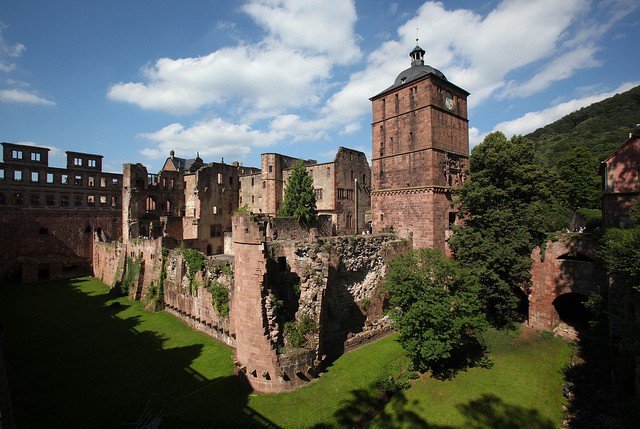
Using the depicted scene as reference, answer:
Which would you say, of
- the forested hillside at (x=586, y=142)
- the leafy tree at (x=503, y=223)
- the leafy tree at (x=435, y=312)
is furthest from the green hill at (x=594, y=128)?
the leafy tree at (x=435, y=312)

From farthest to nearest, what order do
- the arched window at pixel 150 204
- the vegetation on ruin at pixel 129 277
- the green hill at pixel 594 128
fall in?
the green hill at pixel 594 128 < the arched window at pixel 150 204 < the vegetation on ruin at pixel 129 277

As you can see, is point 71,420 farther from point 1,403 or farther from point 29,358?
point 29,358

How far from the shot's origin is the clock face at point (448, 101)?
24.5m

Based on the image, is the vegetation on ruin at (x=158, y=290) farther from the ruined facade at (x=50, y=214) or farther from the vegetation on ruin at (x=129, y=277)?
the ruined facade at (x=50, y=214)

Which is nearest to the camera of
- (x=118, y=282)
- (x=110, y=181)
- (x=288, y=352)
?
(x=288, y=352)

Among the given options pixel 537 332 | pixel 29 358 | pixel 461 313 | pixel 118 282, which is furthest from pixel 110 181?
pixel 537 332

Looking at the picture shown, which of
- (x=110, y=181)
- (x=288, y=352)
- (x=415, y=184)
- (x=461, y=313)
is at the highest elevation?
(x=110, y=181)

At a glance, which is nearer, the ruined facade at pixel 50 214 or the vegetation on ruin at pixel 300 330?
the vegetation on ruin at pixel 300 330

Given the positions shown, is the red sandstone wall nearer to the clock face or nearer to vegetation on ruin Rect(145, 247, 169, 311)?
vegetation on ruin Rect(145, 247, 169, 311)

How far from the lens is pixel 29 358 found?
52.4ft

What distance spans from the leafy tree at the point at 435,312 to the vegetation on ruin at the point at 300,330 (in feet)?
13.8

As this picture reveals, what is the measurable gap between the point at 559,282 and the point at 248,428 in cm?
1903

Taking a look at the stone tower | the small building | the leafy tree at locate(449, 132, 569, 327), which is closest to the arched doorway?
the leafy tree at locate(449, 132, 569, 327)

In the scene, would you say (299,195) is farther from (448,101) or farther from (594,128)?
(594,128)
